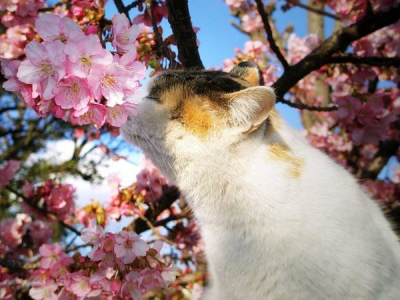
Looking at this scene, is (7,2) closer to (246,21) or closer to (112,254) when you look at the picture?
(112,254)

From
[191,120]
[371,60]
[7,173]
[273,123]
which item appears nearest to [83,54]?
[191,120]

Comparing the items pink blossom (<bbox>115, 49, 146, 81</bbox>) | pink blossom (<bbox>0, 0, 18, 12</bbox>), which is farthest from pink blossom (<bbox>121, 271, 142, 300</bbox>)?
pink blossom (<bbox>0, 0, 18, 12</bbox>)

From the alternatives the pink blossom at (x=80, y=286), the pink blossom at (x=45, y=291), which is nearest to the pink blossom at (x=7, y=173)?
the pink blossom at (x=45, y=291)

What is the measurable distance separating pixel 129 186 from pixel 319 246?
1537mm

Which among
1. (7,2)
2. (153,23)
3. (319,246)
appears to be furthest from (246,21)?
(319,246)

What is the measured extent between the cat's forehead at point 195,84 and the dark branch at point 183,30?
272 mm

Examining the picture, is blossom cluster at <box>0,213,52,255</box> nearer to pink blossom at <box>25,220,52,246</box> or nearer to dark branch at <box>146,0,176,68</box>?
pink blossom at <box>25,220,52,246</box>

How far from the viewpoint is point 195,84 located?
1229 millimetres

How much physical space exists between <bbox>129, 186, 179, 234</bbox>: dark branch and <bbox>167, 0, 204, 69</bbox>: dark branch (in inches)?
32.4

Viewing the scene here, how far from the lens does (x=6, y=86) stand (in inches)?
36.9

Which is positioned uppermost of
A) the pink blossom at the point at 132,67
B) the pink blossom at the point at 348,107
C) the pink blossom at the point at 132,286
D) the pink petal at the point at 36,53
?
the pink blossom at the point at 348,107

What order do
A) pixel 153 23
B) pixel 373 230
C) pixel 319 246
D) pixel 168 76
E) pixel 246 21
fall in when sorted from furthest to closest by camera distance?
pixel 246 21 < pixel 153 23 < pixel 168 76 < pixel 373 230 < pixel 319 246

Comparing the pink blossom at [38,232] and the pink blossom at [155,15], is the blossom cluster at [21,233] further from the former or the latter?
the pink blossom at [155,15]

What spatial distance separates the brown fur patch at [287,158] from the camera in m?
1.16
